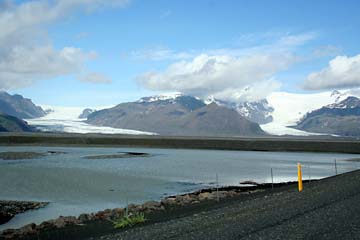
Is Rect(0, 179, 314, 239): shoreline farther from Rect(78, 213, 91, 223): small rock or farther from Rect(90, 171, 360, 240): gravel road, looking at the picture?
Rect(90, 171, 360, 240): gravel road

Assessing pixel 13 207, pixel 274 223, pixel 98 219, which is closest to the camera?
pixel 274 223

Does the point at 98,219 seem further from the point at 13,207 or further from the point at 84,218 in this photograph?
the point at 13,207

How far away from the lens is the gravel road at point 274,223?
11039mm

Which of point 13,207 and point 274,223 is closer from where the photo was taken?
point 274,223

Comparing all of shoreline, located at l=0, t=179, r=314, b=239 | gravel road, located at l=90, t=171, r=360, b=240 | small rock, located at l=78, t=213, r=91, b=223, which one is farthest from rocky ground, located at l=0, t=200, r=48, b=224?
gravel road, located at l=90, t=171, r=360, b=240

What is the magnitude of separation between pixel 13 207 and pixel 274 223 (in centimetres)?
1514

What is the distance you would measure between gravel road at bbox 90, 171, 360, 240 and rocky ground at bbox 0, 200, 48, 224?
937 centimetres

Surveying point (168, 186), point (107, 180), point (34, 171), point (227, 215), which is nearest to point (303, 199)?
point (227, 215)

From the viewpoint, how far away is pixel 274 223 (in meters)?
12.4

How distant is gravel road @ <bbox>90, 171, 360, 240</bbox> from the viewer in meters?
11.0

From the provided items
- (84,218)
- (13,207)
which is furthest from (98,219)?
(13,207)

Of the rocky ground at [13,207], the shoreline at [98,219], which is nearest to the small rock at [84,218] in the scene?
the shoreline at [98,219]

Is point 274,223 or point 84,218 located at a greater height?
point 274,223

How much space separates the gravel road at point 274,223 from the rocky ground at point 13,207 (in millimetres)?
9369
